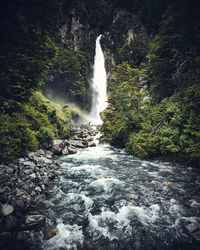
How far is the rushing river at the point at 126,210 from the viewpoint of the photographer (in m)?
3.15

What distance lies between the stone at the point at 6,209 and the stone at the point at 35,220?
0.52 metres

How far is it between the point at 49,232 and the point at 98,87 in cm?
5139

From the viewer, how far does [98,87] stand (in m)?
51.1

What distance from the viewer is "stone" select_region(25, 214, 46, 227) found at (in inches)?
137

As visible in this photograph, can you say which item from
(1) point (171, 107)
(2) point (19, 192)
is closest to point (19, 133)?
(2) point (19, 192)

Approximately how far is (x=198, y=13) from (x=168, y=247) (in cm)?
541

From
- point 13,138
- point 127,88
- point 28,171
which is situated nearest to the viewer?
point 28,171

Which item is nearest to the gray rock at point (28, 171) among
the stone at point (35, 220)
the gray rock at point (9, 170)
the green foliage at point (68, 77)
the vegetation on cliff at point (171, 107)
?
the gray rock at point (9, 170)

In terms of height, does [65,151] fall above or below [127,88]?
below

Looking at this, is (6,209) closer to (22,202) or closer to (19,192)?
(22,202)

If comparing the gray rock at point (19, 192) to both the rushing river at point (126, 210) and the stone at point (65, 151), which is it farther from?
the stone at point (65, 151)

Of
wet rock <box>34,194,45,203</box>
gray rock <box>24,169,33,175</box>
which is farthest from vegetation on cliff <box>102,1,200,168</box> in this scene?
gray rock <box>24,169,33,175</box>

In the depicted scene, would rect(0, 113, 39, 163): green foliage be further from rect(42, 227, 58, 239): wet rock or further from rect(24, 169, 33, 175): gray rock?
rect(42, 227, 58, 239): wet rock

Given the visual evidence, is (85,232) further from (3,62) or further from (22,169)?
(3,62)
